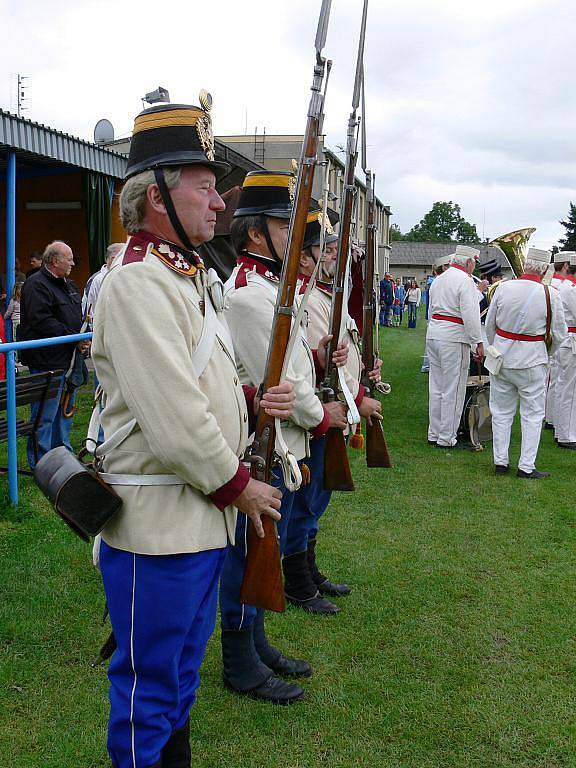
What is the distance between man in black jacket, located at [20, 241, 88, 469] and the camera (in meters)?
6.63

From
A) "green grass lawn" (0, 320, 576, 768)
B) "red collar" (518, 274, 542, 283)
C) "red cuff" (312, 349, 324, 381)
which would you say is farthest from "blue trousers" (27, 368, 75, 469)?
"red collar" (518, 274, 542, 283)

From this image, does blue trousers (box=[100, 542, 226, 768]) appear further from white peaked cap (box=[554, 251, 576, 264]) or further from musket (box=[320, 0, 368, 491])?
white peaked cap (box=[554, 251, 576, 264])

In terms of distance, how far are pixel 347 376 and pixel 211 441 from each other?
7.69 ft

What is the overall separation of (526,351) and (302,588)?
4.21 m

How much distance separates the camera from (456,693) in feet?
11.4

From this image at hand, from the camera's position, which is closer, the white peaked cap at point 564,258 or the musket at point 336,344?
the musket at point 336,344

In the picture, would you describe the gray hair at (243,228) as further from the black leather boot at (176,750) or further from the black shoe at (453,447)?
the black shoe at (453,447)

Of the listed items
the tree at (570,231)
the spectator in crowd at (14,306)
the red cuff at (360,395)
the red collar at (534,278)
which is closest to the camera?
the red cuff at (360,395)

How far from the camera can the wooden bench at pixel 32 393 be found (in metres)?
5.86

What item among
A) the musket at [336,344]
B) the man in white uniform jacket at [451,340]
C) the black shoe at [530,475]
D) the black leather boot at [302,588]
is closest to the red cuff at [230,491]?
the musket at [336,344]

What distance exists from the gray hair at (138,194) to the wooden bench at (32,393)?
12.4 feet

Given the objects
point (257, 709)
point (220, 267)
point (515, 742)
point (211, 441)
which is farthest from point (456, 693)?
point (220, 267)

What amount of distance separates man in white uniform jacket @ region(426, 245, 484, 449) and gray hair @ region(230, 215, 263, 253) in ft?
17.4

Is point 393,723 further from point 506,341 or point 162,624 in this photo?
point 506,341
